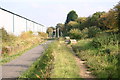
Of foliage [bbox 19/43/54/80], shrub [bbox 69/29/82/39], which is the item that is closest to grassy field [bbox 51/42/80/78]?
foliage [bbox 19/43/54/80]

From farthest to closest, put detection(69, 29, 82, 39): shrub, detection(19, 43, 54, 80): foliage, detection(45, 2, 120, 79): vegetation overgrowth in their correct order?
detection(69, 29, 82, 39): shrub → detection(45, 2, 120, 79): vegetation overgrowth → detection(19, 43, 54, 80): foliage

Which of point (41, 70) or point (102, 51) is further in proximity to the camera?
point (102, 51)

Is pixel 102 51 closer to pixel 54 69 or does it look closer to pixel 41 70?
pixel 54 69

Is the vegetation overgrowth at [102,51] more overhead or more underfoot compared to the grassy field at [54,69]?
more overhead

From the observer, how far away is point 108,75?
13.8 ft

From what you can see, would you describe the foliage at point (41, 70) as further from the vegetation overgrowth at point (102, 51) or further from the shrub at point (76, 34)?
the shrub at point (76, 34)

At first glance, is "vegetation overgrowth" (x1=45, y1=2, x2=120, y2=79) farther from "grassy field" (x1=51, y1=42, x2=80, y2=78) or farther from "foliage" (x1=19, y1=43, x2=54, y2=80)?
"foliage" (x1=19, y1=43, x2=54, y2=80)

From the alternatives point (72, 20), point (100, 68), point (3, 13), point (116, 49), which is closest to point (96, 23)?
point (72, 20)

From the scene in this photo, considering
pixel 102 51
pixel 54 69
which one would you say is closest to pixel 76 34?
pixel 102 51

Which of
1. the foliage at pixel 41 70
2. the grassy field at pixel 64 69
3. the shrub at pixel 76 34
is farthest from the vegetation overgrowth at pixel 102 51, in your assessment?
the foliage at pixel 41 70

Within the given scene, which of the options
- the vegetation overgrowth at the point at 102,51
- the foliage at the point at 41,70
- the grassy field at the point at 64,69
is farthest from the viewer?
the vegetation overgrowth at the point at 102,51

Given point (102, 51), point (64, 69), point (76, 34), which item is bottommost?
point (64, 69)

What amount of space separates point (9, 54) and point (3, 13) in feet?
19.5

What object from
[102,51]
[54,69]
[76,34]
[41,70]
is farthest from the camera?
[76,34]
